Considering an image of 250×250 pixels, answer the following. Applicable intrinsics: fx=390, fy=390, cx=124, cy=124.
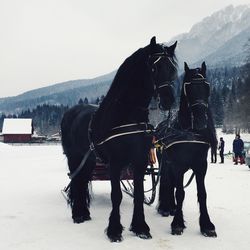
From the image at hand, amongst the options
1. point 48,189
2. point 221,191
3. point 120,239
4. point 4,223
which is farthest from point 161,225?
point 48,189

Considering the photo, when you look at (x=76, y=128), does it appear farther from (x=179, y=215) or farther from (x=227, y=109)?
(x=227, y=109)

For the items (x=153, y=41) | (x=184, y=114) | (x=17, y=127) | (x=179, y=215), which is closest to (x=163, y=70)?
(x=153, y=41)

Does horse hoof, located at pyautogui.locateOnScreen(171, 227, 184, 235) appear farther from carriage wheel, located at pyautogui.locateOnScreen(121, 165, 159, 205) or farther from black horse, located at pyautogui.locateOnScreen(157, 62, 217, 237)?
carriage wheel, located at pyautogui.locateOnScreen(121, 165, 159, 205)

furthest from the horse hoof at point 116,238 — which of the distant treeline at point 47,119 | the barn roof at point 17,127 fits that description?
the distant treeline at point 47,119

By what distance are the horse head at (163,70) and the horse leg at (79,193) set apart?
2.99m

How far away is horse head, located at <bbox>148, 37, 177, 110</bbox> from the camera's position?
219 inches

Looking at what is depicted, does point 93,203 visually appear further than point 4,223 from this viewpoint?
Yes

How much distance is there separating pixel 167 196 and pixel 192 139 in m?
1.87

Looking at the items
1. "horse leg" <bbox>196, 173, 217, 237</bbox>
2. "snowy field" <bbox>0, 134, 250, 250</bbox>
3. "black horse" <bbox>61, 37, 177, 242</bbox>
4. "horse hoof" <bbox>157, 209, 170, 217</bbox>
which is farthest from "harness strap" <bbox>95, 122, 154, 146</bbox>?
"horse hoof" <bbox>157, 209, 170, 217</bbox>

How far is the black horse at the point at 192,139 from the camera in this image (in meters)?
6.10

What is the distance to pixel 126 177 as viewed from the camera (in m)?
9.57

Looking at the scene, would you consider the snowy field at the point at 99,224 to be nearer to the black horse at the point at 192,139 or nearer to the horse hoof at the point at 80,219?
the horse hoof at the point at 80,219

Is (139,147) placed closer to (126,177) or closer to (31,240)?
(31,240)

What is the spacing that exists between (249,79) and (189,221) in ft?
147
